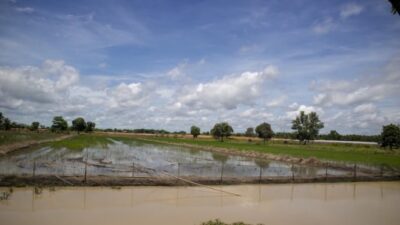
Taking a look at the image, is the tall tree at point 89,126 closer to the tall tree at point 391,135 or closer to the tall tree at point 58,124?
the tall tree at point 58,124

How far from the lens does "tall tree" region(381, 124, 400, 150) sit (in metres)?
52.8

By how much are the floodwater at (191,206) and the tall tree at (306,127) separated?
6412 centimetres

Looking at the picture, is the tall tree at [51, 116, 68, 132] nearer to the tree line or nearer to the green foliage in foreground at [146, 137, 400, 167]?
the tree line

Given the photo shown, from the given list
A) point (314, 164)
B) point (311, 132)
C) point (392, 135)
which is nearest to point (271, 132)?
point (311, 132)

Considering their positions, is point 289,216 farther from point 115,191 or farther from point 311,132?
point 311,132

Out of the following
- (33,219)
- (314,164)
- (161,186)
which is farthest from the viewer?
(314,164)

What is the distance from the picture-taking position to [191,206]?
1314 centimetres

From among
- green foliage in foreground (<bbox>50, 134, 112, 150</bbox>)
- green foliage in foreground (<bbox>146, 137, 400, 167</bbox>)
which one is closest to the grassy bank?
green foliage in foreground (<bbox>146, 137, 400, 167</bbox>)

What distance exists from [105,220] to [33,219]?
86.4 inches

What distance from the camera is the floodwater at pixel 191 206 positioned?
11.0 meters

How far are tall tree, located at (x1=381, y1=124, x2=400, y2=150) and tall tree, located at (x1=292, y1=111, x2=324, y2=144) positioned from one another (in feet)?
86.0

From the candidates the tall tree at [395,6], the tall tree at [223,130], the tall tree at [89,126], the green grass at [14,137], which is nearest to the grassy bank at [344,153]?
the green grass at [14,137]

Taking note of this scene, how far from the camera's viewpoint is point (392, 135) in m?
53.2

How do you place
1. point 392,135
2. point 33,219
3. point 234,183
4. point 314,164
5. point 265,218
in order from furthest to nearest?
point 392,135 → point 314,164 → point 234,183 → point 265,218 → point 33,219
